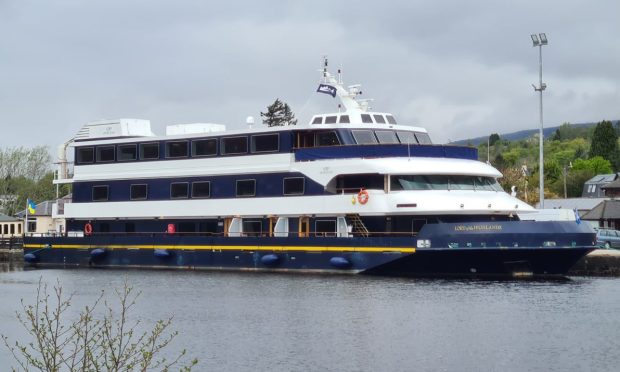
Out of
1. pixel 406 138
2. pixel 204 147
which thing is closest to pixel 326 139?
pixel 406 138

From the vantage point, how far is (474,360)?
2306 centimetres

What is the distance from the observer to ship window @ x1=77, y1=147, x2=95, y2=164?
4944 centimetres

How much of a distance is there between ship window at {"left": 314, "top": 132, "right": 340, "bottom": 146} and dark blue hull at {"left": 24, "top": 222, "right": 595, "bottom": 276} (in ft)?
13.5

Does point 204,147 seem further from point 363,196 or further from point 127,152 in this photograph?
point 363,196

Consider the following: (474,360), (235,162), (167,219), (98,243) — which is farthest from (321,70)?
(474,360)

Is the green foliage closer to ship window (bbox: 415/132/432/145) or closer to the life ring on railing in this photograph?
the life ring on railing

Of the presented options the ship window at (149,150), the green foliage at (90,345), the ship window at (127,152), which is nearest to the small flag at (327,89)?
the ship window at (149,150)

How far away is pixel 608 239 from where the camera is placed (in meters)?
55.8

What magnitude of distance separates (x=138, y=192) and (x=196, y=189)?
11.5ft

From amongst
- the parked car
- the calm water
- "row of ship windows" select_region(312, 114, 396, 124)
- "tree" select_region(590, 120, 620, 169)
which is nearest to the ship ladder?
the calm water

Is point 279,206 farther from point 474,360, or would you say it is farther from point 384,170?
point 474,360

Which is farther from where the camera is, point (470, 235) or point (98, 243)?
point (98, 243)

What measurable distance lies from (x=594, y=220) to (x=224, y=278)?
4683 centimetres

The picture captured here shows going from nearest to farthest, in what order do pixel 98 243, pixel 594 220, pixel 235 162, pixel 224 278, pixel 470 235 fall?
pixel 470 235, pixel 224 278, pixel 235 162, pixel 98 243, pixel 594 220
